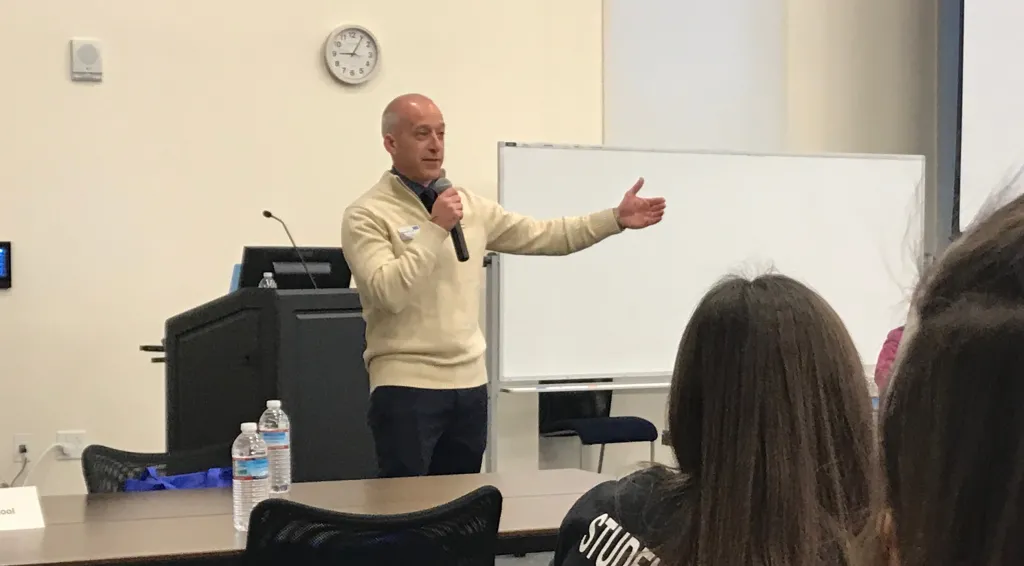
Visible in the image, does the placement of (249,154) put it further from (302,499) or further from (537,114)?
(302,499)

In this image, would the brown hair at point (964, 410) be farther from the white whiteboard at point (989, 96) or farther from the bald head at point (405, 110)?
the white whiteboard at point (989, 96)

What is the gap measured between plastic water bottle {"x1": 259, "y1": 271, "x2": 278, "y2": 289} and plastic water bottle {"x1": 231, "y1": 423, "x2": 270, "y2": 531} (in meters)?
0.89

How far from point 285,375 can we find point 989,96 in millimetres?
3580

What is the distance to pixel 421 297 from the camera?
2570 mm

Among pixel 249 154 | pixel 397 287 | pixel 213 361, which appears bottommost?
pixel 213 361

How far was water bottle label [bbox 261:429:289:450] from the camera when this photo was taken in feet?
6.42

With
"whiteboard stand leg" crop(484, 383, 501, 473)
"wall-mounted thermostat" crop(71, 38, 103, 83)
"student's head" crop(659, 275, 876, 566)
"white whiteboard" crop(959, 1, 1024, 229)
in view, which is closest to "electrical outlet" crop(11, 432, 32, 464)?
"wall-mounted thermostat" crop(71, 38, 103, 83)

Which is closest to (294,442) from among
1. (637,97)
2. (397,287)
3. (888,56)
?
(397,287)

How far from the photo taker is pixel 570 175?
4.16 meters

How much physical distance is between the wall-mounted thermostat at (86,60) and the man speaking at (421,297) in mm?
1945

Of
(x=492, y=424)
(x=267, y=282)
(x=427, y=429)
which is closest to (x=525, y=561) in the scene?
(x=492, y=424)

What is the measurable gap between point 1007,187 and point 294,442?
2.37 metres

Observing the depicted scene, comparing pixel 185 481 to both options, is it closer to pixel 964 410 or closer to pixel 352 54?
pixel 964 410

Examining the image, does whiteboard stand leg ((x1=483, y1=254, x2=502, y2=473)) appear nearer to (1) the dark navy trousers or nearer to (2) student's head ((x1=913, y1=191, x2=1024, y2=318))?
(1) the dark navy trousers
